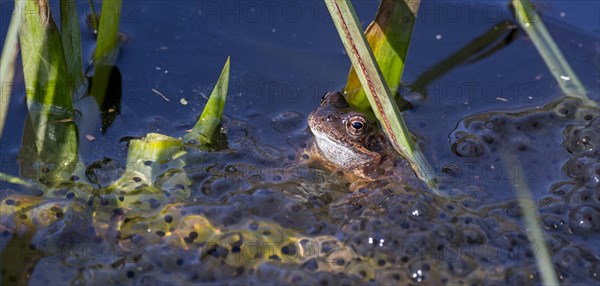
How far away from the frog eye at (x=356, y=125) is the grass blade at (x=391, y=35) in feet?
0.70

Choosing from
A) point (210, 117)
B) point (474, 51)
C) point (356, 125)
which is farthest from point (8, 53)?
point (474, 51)

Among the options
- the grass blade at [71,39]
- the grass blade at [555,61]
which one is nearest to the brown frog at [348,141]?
the grass blade at [555,61]

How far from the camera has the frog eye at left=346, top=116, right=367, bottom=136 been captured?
4.47 metres

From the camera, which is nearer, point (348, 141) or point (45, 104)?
point (45, 104)

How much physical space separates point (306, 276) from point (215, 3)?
2.32 metres

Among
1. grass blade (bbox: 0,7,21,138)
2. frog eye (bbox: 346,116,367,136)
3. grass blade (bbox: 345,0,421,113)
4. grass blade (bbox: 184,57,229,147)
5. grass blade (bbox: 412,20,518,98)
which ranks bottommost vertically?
grass blade (bbox: 0,7,21,138)

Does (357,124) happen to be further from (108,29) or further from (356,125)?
(108,29)

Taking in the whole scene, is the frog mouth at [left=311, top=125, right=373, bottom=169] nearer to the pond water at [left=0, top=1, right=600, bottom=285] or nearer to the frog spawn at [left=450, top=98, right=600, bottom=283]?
the pond water at [left=0, top=1, right=600, bottom=285]

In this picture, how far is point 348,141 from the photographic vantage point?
459 centimetres

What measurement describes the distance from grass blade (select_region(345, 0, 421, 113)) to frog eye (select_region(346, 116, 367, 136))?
0.70 ft

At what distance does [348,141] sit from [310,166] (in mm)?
276

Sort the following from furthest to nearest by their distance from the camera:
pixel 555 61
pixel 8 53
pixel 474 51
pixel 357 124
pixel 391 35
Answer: pixel 474 51, pixel 555 61, pixel 357 124, pixel 391 35, pixel 8 53

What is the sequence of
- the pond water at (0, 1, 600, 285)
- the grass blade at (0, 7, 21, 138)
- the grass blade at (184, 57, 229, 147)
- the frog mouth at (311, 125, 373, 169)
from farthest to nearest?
1. the frog mouth at (311, 125, 373, 169)
2. the grass blade at (184, 57, 229, 147)
3. the pond water at (0, 1, 600, 285)
4. the grass blade at (0, 7, 21, 138)

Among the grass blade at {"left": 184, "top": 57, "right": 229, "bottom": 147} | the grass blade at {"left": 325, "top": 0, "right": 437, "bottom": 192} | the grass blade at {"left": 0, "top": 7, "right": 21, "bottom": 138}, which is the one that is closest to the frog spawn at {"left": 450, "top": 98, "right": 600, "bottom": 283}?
the grass blade at {"left": 325, "top": 0, "right": 437, "bottom": 192}
